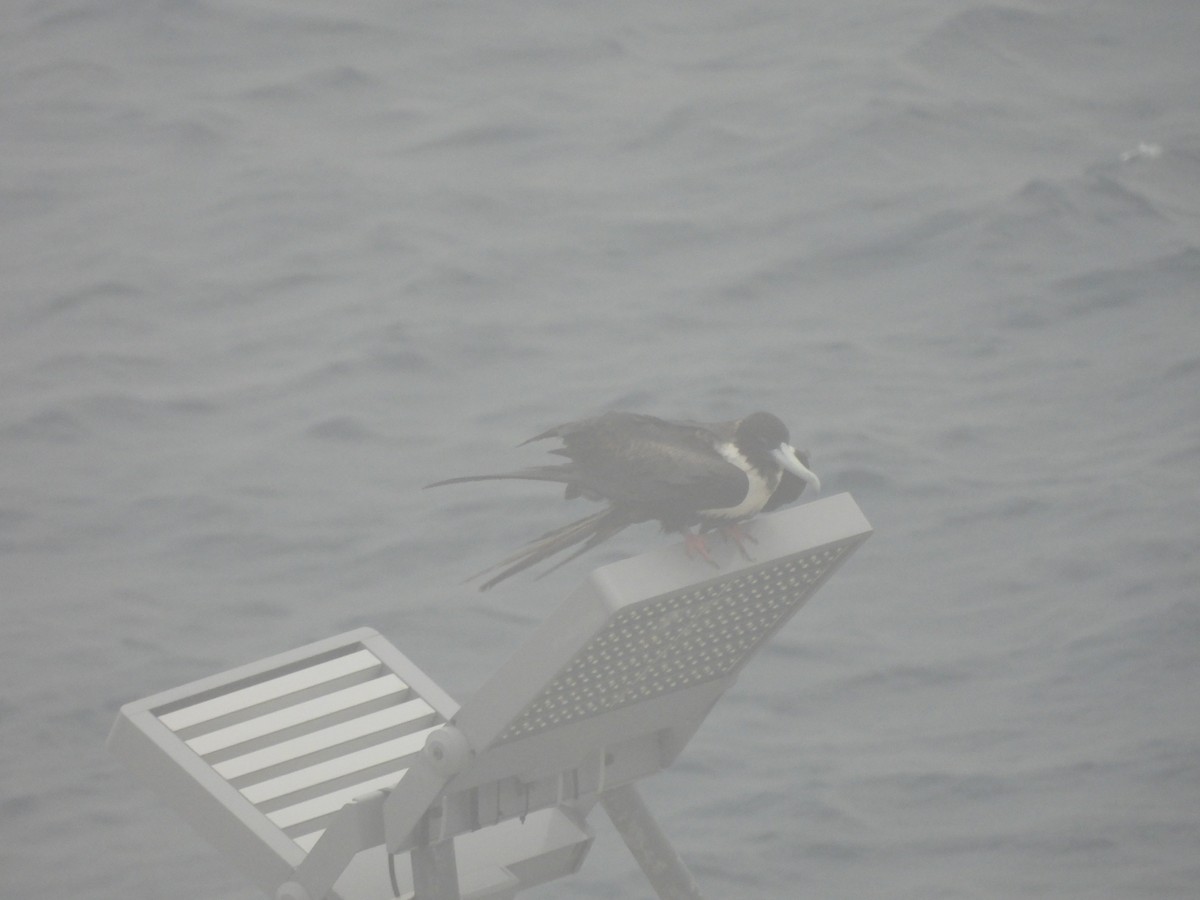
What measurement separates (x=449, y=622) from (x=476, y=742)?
11.3 feet

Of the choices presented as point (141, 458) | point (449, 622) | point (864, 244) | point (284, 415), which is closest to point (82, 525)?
point (141, 458)

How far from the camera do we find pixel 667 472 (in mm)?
2438

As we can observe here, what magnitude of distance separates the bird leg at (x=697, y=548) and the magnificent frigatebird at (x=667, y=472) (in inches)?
7.5

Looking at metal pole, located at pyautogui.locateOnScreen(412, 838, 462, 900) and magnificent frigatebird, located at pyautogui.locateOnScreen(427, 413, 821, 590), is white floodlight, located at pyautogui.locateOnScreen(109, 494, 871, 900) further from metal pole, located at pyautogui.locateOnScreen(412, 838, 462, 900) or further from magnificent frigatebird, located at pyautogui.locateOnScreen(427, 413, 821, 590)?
magnificent frigatebird, located at pyautogui.locateOnScreen(427, 413, 821, 590)

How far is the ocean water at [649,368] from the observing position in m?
4.92

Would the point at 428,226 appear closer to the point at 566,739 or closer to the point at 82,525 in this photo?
the point at 82,525

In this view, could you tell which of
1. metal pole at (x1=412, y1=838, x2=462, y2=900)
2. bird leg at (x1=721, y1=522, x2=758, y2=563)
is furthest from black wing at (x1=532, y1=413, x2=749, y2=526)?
metal pole at (x1=412, y1=838, x2=462, y2=900)

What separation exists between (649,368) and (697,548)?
14.4 ft

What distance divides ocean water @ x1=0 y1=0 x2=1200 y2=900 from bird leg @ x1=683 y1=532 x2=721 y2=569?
271 cm

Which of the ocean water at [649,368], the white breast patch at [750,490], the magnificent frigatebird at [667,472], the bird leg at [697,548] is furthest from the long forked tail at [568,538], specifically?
the ocean water at [649,368]

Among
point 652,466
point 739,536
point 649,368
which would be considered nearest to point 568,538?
point 652,466

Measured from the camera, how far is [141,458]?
6.36m

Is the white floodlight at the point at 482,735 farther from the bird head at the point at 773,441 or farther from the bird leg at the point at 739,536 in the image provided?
the bird head at the point at 773,441

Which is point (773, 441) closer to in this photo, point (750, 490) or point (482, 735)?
point (750, 490)
